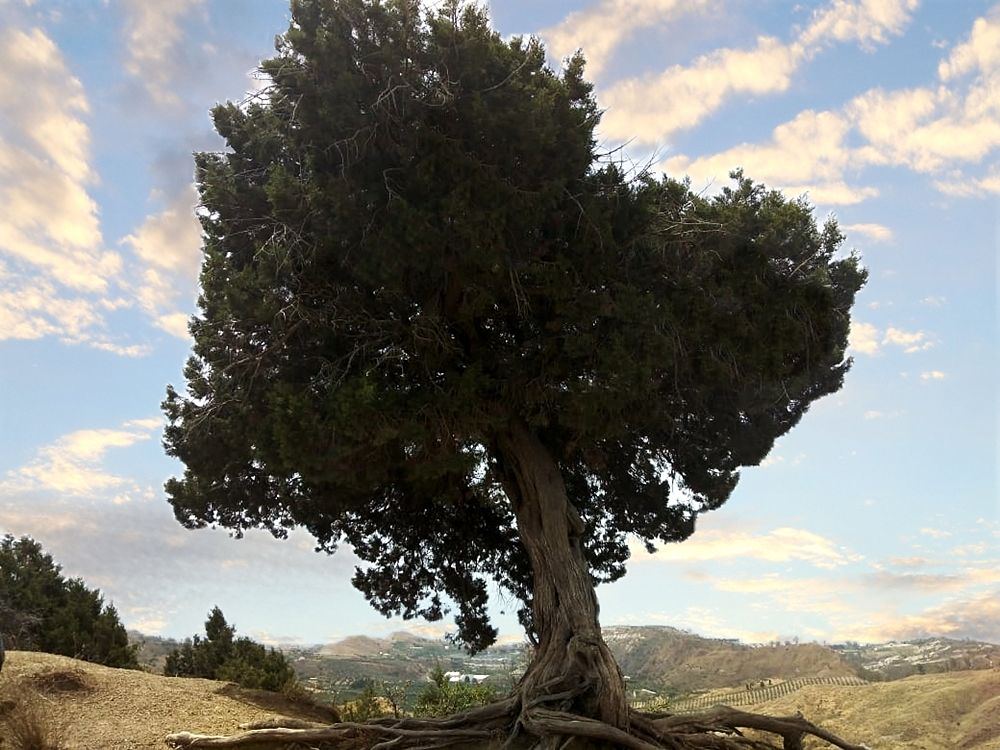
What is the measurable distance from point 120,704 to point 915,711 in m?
13.8

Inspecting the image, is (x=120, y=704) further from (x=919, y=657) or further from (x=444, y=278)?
(x=919, y=657)

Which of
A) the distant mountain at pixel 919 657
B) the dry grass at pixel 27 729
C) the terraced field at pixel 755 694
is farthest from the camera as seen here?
the terraced field at pixel 755 694

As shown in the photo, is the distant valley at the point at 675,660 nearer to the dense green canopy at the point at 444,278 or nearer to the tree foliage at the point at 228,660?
the tree foliage at the point at 228,660

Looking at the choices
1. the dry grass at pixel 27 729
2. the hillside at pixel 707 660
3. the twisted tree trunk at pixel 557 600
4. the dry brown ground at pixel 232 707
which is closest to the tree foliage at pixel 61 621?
the dry brown ground at pixel 232 707

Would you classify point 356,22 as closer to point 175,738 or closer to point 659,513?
point 175,738

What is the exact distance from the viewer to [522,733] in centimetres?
1004

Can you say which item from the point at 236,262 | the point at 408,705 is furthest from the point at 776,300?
the point at 408,705

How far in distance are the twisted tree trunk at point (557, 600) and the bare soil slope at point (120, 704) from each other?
4129 millimetres

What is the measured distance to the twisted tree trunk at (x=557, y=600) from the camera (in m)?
10.4

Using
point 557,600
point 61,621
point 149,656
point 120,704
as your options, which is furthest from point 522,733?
point 149,656

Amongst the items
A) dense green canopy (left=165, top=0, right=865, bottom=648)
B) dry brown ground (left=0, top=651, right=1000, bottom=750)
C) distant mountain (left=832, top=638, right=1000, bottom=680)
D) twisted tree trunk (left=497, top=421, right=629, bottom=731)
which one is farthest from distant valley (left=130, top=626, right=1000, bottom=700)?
dense green canopy (left=165, top=0, right=865, bottom=648)

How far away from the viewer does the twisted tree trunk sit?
1041cm

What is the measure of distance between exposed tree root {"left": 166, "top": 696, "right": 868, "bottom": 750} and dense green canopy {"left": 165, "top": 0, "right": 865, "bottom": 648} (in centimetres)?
343

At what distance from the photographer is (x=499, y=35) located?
10.4 metres
